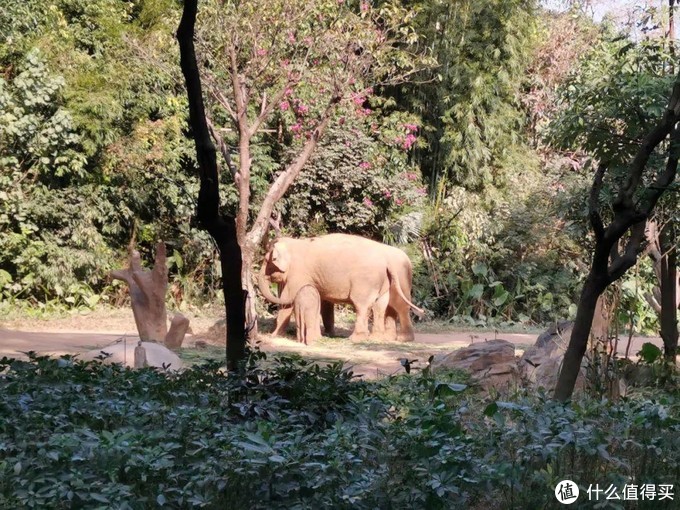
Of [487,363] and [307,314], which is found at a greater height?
[307,314]

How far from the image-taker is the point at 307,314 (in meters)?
11.5

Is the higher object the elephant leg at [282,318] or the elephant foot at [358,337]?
the elephant leg at [282,318]

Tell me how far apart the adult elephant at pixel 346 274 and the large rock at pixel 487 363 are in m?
4.02

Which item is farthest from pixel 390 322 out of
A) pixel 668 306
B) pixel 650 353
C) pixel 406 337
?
pixel 650 353

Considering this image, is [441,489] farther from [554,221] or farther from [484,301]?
[554,221]

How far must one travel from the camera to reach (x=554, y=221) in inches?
671

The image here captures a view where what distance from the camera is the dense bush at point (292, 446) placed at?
2967mm

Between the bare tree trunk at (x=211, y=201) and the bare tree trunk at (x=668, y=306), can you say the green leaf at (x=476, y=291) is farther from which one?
the bare tree trunk at (x=211, y=201)

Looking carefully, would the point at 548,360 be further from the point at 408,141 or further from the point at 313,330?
the point at 408,141

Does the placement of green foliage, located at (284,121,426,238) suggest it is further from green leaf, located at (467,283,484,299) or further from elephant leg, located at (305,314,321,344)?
elephant leg, located at (305,314,321,344)

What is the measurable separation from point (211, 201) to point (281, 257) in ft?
24.3

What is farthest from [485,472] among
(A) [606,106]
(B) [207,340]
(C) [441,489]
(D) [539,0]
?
(D) [539,0]

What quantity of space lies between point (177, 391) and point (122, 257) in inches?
440

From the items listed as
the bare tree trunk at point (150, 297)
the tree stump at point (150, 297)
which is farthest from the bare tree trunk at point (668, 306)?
the bare tree trunk at point (150, 297)
